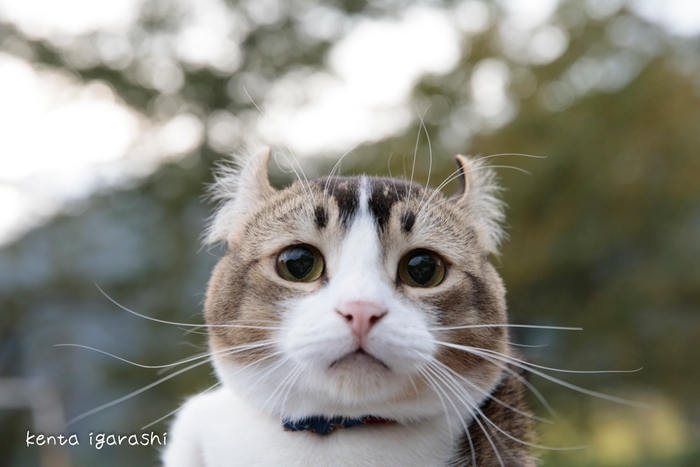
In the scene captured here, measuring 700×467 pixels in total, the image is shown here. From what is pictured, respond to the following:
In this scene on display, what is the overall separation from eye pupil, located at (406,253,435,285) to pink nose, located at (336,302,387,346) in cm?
32

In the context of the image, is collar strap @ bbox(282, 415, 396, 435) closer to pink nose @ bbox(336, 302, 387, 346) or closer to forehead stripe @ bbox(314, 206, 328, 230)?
pink nose @ bbox(336, 302, 387, 346)

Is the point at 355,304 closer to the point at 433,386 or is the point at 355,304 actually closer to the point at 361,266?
the point at 361,266

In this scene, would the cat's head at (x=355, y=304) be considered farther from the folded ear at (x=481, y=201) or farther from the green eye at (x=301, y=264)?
the folded ear at (x=481, y=201)

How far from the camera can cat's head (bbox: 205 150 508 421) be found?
1.46 m

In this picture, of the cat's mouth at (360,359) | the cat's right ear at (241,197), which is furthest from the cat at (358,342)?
the cat's right ear at (241,197)

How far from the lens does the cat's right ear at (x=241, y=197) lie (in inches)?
84.1

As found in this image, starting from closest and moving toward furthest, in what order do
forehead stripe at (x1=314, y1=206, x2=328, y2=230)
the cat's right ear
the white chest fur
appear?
1. the white chest fur
2. forehead stripe at (x1=314, y1=206, x2=328, y2=230)
3. the cat's right ear

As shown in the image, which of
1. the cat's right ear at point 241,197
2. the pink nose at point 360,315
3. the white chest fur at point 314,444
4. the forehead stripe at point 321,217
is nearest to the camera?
the pink nose at point 360,315

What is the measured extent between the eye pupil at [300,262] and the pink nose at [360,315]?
1.00 feet

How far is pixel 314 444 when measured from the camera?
5.40ft

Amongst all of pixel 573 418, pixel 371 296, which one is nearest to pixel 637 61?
pixel 573 418

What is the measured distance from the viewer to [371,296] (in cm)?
145

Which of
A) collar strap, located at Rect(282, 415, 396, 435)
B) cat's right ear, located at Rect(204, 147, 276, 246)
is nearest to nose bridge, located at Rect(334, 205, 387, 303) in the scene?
collar strap, located at Rect(282, 415, 396, 435)

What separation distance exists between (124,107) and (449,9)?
510cm
